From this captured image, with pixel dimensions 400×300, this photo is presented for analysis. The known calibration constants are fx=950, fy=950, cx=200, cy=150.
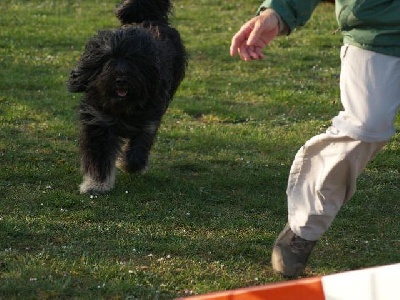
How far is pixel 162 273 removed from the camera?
498 centimetres

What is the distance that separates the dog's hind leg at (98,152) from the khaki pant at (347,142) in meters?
2.14

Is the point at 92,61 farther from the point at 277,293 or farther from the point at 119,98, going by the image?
A: the point at 277,293

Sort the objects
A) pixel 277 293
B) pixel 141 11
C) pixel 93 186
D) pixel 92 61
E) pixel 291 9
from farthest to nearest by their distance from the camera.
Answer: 1. pixel 141 11
2. pixel 92 61
3. pixel 93 186
4. pixel 291 9
5. pixel 277 293

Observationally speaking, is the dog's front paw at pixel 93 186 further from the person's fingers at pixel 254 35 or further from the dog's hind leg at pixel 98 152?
the person's fingers at pixel 254 35

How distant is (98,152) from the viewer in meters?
6.88

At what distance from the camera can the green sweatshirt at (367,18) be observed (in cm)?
455

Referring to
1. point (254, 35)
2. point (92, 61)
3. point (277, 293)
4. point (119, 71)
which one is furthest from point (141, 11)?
point (277, 293)

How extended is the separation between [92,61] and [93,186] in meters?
0.94

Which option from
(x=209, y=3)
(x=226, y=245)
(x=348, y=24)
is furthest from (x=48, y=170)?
(x=209, y=3)

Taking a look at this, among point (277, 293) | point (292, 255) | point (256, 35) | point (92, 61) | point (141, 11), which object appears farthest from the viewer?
point (141, 11)

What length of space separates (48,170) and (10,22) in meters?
7.56

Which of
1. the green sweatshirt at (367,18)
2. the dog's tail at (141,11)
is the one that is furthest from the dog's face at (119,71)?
the green sweatshirt at (367,18)

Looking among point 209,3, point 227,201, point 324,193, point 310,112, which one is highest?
point 324,193

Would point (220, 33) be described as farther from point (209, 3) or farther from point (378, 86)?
point (378, 86)
